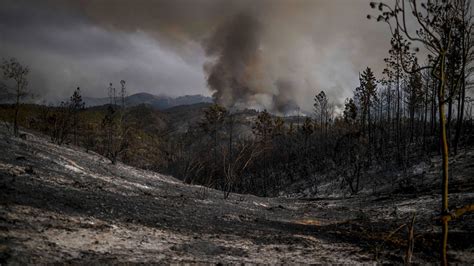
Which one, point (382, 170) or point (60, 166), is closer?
point (60, 166)

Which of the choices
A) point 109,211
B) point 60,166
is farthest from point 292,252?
point 60,166

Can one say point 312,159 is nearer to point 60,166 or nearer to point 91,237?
point 60,166

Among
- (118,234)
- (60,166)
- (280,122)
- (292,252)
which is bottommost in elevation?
(292,252)

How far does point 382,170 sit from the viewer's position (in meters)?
37.1

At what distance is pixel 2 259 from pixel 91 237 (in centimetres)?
260

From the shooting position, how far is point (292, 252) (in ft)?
31.9

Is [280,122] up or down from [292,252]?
up

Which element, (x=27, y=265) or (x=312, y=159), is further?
(x=312, y=159)

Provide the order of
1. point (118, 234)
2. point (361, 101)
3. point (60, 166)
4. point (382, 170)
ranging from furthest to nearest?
point (361, 101)
point (382, 170)
point (60, 166)
point (118, 234)

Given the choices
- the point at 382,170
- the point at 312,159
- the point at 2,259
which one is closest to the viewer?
the point at 2,259

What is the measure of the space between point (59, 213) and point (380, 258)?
9.79 m

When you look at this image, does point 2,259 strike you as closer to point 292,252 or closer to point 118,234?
point 118,234

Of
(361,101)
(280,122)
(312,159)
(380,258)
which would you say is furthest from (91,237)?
(280,122)

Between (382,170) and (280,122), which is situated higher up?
(280,122)
